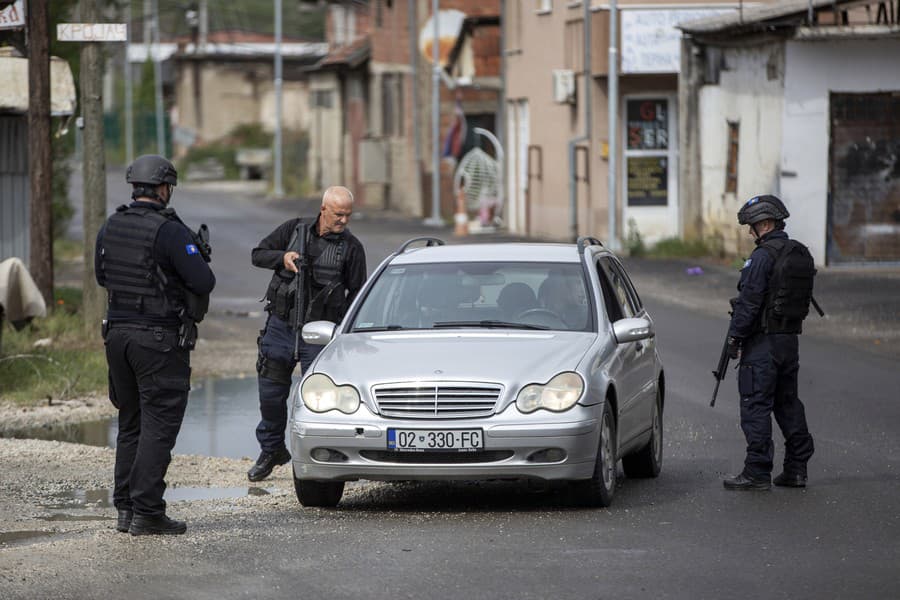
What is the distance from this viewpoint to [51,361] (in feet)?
51.4

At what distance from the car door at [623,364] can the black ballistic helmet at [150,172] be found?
262cm

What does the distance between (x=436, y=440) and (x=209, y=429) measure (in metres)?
5.01

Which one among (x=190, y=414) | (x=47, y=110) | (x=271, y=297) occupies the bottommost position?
(x=190, y=414)

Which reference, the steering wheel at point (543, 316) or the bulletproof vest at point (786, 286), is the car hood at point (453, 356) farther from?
the bulletproof vest at point (786, 286)

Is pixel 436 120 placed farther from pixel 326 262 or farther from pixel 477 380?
pixel 477 380

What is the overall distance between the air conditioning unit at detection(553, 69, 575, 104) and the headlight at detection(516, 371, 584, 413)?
25314mm

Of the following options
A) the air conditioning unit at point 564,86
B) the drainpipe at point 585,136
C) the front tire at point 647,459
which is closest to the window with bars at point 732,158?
the drainpipe at point 585,136

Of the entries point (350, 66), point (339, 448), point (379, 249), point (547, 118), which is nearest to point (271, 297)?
point (339, 448)

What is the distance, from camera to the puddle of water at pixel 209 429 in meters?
12.6

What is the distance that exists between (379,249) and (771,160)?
344 inches

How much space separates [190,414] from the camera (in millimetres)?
14297

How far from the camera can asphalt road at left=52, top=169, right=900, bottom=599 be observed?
7102mm

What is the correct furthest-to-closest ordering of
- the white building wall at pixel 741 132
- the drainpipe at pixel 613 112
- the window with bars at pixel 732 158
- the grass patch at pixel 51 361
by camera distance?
the drainpipe at pixel 613 112 < the window with bars at pixel 732 158 < the white building wall at pixel 741 132 < the grass patch at pixel 51 361

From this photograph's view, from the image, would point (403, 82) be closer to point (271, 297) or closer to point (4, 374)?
point (4, 374)
